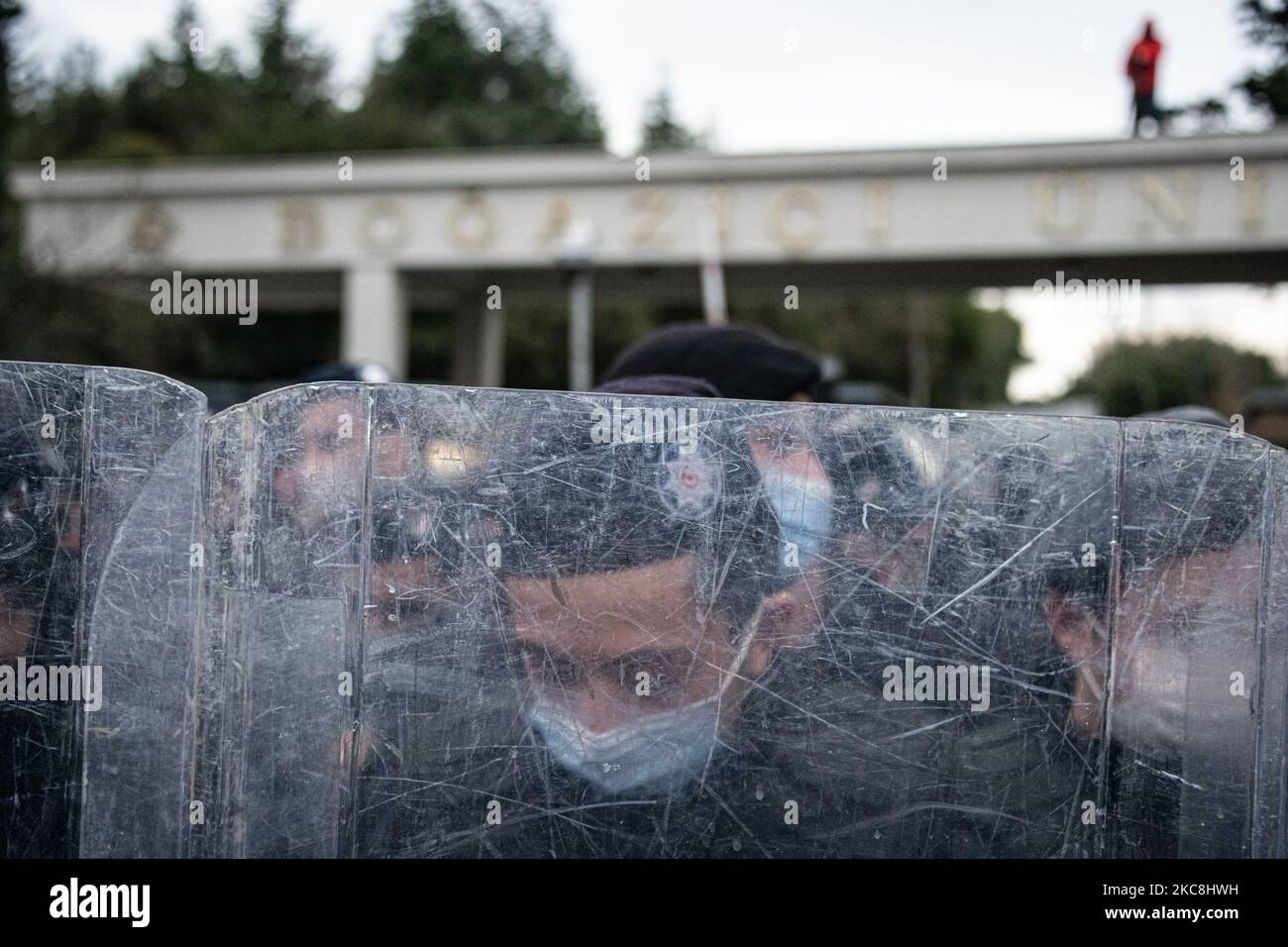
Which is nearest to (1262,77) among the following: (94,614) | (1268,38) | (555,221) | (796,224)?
(1268,38)

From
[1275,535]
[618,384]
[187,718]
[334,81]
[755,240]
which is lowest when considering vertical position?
[187,718]

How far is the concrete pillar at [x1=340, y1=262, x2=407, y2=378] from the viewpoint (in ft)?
63.5

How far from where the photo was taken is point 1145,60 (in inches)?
144

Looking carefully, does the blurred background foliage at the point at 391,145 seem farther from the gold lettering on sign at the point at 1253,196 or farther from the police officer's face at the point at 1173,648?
the police officer's face at the point at 1173,648

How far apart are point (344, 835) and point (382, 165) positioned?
1800cm

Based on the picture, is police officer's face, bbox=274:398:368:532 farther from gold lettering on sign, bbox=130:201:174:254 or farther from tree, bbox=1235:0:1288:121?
gold lettering on sign, bbox=130:201:174:254

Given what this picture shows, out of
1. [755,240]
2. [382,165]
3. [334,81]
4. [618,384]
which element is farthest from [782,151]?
[334,81]

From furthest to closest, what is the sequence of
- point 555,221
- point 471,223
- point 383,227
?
1. point 383,227
2. point 471,223
3. point 555,221

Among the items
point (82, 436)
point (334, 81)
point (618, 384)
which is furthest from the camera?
point (334, 81)

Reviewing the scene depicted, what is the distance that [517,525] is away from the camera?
86.0 inches

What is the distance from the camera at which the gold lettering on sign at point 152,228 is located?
1966cm

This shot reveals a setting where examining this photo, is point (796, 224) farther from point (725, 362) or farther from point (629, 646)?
point (629, 646)

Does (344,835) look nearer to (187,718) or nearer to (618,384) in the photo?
(187,718)

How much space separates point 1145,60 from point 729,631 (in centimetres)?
254
